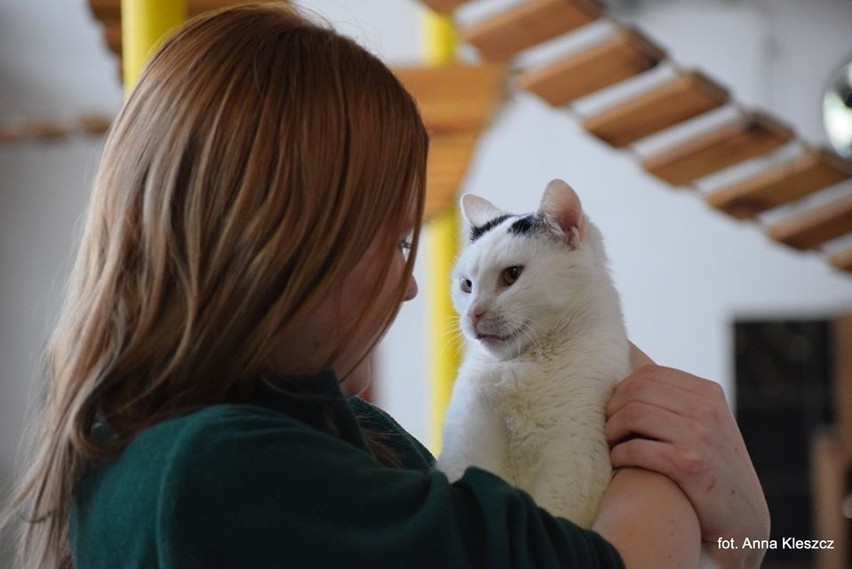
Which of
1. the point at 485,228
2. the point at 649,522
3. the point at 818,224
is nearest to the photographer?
the point at 649,522

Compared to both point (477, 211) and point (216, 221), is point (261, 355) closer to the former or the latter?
point (216, 221)

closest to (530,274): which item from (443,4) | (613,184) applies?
(443,4)

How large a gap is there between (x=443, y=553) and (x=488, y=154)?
532 cm

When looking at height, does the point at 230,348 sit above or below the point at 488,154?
above

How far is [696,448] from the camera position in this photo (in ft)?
2.95

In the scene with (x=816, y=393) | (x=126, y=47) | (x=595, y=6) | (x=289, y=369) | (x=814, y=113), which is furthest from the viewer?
(x=814, y=113)

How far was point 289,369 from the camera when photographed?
0.86m

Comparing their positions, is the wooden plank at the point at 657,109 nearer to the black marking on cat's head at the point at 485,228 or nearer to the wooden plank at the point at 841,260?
the wooden plank at the point at 841,260

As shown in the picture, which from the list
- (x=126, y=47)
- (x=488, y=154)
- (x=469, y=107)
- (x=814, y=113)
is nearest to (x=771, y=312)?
(x=814, y=113)

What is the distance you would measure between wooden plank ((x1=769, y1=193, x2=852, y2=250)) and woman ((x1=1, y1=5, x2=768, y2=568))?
7.50ft

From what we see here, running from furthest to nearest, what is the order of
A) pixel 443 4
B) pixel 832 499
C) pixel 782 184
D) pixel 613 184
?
pixel 613 184
pixel 832 499
pixel 782 184
pixel 443 4

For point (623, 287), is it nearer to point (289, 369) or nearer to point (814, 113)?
point (814, 113)

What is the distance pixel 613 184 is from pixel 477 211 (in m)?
4.75

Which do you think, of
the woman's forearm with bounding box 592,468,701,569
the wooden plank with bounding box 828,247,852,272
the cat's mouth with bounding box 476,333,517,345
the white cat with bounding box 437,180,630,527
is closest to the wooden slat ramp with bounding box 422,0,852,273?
the wooden plank with bounding box 828,247,852,272
